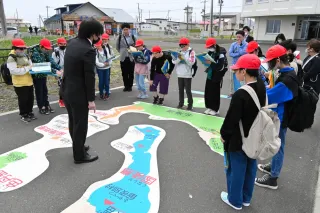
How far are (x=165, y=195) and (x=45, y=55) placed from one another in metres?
4.22

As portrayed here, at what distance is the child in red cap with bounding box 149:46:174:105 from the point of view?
241 inches

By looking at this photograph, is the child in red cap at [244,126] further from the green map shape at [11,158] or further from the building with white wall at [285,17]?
the building with white wall at [285,17]

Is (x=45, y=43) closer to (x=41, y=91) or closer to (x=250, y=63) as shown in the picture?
(x=41, y=91)

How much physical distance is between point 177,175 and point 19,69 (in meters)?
3.72

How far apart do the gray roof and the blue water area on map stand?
183 feet

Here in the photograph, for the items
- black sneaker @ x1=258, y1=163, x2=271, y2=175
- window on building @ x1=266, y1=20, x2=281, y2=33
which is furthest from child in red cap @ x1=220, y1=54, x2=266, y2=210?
window on building @ x1=266, y1=20, x2=281, y2=33

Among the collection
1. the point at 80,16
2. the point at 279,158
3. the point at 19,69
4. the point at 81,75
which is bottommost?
the point at 279,158

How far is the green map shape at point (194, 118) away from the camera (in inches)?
190

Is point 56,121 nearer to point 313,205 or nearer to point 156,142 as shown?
point 156,142

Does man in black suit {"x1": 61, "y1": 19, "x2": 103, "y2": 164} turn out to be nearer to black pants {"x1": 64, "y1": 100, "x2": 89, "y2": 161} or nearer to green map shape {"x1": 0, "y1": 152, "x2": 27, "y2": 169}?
black pants {"x1": 64, "y1": 100, "x2": 89, "y2": 161}

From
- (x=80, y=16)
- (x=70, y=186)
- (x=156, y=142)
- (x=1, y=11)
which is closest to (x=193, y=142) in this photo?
(x=156, y=142)

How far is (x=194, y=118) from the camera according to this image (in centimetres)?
560

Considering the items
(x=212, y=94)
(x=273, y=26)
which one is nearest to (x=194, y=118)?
(x=212, y=94)

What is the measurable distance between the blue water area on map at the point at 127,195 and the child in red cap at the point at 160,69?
292 cm
